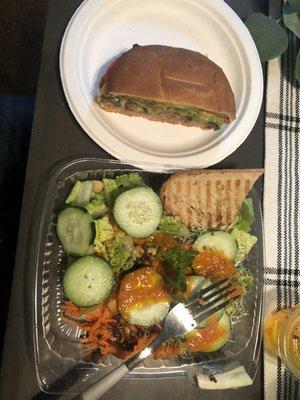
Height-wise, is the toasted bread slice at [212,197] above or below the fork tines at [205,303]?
above

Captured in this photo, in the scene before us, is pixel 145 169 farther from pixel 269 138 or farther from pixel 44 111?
pixel 269 138

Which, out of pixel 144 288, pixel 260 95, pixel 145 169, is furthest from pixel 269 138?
pixel 144 288

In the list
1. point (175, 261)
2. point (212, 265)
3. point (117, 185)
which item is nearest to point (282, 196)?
point (212, 265)

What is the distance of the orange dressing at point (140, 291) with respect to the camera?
1.66 metres

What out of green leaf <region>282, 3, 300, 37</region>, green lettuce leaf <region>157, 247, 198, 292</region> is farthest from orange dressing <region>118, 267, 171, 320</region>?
green leaf <region>282, 3, 300, 37</region>

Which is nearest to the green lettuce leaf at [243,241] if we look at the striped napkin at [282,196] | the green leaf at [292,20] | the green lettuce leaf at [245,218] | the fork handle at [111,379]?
the green lettuce leaf at [245,218]

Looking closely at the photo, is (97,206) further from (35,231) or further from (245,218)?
(245,218)

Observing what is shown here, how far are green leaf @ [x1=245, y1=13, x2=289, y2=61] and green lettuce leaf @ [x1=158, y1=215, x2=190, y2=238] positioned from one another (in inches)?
32.5

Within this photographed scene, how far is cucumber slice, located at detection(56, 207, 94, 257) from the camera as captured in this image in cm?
166

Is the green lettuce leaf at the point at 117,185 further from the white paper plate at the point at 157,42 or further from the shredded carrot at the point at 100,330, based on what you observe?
the shredded carrot at the point at 100,330

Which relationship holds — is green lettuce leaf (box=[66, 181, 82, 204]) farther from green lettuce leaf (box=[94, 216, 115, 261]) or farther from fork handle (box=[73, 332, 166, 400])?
fork handle (box=[73, 332, 166, 400])

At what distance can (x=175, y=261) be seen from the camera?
5.67ft

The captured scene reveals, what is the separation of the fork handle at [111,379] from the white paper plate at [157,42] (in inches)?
27.9

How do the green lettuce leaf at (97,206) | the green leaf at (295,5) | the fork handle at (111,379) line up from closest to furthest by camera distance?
the fork handle at (111,379), the green lettuce leaf at (97,206), the green leaf at (295,5)
